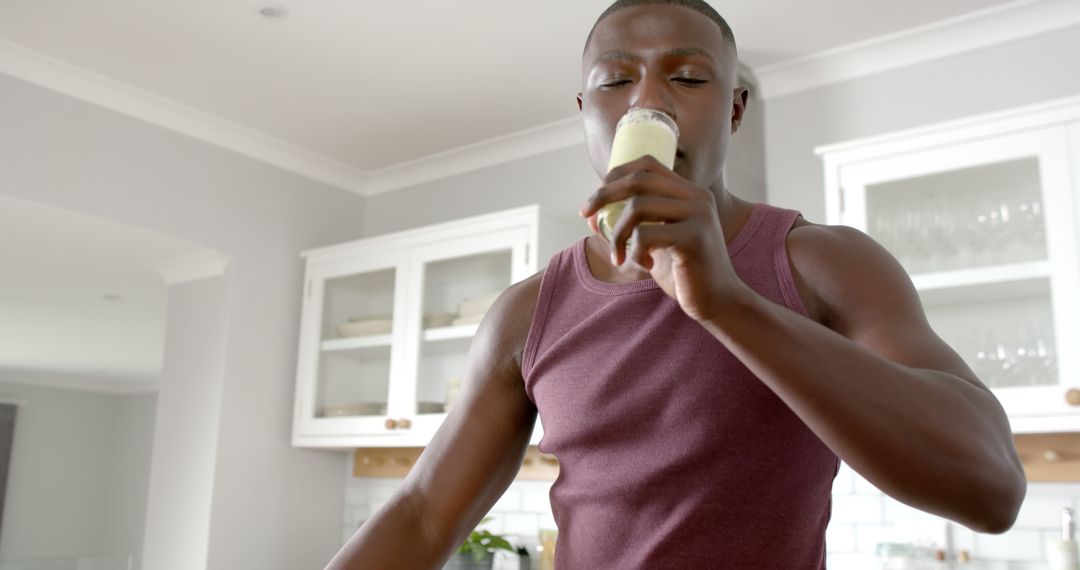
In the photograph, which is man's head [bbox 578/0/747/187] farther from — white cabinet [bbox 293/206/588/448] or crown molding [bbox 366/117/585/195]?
crown molding [bbox 366/117/585/195]

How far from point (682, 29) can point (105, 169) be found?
3.08m

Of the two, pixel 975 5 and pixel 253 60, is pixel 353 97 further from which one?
pixel 975 5

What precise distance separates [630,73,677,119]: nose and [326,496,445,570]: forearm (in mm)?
422

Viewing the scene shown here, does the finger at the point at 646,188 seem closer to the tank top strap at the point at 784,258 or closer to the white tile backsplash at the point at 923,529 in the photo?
the tank top strap at the point at 784,258

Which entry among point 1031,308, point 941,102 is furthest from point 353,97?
point 1031,308

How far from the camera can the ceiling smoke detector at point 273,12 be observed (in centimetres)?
286

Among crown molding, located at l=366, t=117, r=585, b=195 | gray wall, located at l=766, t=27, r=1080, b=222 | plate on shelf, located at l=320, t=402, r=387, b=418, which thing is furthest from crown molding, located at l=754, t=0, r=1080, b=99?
plate on shelf, located at l=320, t=402, r=387, b=418

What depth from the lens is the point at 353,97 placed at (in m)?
3.48

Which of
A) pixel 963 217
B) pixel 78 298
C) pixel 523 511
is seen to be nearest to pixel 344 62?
pixel 523 511

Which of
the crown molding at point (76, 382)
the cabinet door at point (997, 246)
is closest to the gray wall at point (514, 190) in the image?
the cabinet door at point (997, 246)

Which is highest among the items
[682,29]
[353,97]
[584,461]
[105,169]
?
[353,97]

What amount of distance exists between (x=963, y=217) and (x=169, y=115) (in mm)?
2651

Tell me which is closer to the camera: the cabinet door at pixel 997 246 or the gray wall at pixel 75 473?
the cabinet door at pixel 997 246

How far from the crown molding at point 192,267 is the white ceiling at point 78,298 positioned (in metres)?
0.04
